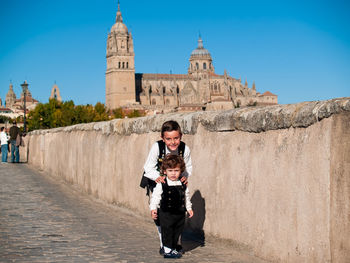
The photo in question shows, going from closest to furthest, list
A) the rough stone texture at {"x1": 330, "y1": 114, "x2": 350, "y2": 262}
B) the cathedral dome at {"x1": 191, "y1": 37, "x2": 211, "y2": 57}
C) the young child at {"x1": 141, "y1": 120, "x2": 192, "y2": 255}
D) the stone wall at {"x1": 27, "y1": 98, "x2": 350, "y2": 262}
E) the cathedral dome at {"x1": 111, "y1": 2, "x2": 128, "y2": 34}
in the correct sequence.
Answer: the rough stone texture at {"x1": 330, "y1": 114, "x2": 350, "y2": 262} → the stone wall at {"x1": 27, "y1": 98, "x2": 350, "y2": 262} → the young child at {"x1": 141, "y1": 120, "x2": 192, "y2": 255} → the cathedral dome at {"x1": 111, "y1": 2, "x2": 128, "y2": 34} → the cathedral dome at {"x1": 191, "y1": 37, "x2": 211, "y2": 57}

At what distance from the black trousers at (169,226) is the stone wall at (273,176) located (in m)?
0.57

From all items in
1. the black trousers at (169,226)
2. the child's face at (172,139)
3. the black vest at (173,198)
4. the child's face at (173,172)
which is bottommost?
the black trousers at (169,226)

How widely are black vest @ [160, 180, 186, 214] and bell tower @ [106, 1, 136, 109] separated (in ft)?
464

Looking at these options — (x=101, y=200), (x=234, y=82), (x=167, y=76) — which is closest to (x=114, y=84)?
(x=167, y=76)

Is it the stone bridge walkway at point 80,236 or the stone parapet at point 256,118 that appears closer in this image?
the stone parapet at point 256,118

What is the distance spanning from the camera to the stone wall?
12.5ft

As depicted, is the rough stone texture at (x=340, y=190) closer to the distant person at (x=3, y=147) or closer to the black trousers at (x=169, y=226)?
the black trousers at (x=169, y=226)

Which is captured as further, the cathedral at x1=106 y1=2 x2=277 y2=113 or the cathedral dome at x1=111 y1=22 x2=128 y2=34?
the cathedral dome at x1=111 y1=22 x2=128 y2=34

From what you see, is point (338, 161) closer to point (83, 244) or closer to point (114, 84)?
point (83, 244)

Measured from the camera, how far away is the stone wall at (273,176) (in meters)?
3.82

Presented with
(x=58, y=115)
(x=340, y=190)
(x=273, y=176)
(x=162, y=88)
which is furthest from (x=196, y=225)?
(x=162, y=88)

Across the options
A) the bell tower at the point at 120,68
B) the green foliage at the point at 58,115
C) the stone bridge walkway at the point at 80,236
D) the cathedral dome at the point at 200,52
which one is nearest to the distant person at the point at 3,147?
the stone bridge walkway at the point at 80,236

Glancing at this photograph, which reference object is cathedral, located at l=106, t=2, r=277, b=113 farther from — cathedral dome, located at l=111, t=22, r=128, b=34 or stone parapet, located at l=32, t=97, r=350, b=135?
stone parapet, located at l=32, t=97, r=350, b=135

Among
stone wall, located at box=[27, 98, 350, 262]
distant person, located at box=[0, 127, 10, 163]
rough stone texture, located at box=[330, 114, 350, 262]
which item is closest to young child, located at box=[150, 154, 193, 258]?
stone wall, located at box=[27, 98, 350, 262]
